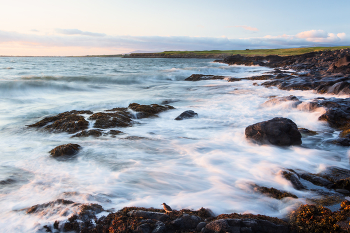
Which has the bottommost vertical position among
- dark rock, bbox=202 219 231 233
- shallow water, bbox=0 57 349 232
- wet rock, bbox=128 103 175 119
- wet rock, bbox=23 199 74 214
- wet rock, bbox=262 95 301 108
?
shallow water, bbox=0 57 349 232

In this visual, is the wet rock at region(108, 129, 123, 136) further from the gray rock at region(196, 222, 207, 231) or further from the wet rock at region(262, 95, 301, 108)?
the wet rock at region(262, 95, 301, 108)

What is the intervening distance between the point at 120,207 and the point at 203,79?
20.9 metres

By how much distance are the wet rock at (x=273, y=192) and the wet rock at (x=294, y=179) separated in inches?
12.5

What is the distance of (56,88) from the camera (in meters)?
16.4

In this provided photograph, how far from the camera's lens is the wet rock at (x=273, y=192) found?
3418mm

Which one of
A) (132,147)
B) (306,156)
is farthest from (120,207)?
(306,156)

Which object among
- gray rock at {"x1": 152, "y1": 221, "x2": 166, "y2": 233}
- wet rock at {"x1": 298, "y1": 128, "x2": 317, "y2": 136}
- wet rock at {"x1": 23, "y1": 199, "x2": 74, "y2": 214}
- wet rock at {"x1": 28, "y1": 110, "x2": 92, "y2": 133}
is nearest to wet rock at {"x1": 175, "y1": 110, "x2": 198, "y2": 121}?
wet rock at {"x1": 28, "y1": 110, "x2": 92, "y2": 133}

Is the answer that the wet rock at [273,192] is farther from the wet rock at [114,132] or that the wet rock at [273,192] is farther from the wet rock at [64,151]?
the wet rock at [114,132]

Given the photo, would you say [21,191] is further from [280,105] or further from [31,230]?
[280,105]

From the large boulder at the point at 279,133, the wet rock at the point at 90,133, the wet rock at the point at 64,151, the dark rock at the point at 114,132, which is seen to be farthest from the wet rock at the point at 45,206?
the large boulder at the point at 279,133

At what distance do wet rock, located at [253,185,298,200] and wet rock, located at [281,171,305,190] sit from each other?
12.5 inches

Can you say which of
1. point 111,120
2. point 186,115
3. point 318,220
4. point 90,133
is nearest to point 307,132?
point 186,115

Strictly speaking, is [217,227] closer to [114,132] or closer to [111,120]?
[114,132]

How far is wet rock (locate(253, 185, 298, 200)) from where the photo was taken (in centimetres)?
342
